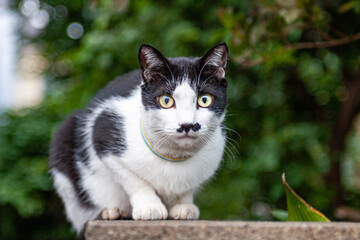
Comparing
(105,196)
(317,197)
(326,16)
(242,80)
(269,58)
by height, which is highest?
(326,16)

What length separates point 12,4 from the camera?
434 cm

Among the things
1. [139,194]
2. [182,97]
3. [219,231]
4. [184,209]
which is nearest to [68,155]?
[139,194]

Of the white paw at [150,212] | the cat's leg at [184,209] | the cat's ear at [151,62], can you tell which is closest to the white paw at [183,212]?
the cat's leg at [184,209]

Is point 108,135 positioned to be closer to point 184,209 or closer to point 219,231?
point 184,209

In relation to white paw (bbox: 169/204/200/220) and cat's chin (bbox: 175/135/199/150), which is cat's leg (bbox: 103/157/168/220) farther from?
cat's chin (bbox: 175/135/199/150)

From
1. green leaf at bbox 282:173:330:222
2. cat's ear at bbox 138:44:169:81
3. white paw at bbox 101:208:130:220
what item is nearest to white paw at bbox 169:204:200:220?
white paw at bbox 101:208:130:220

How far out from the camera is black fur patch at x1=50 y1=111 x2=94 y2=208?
1666 millimetres

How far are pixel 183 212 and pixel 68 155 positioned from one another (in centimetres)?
60

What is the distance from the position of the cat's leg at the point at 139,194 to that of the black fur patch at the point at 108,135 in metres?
0.04

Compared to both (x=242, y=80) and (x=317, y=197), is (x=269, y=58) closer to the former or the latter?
(x=242, y=80)

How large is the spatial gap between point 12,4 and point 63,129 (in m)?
3.19

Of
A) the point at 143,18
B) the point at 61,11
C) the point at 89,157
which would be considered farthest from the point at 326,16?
the point at 61,11

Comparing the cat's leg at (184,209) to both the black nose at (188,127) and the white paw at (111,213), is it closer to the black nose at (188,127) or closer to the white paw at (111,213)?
the white paw at (111,213)

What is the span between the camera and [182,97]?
1.27 meters
